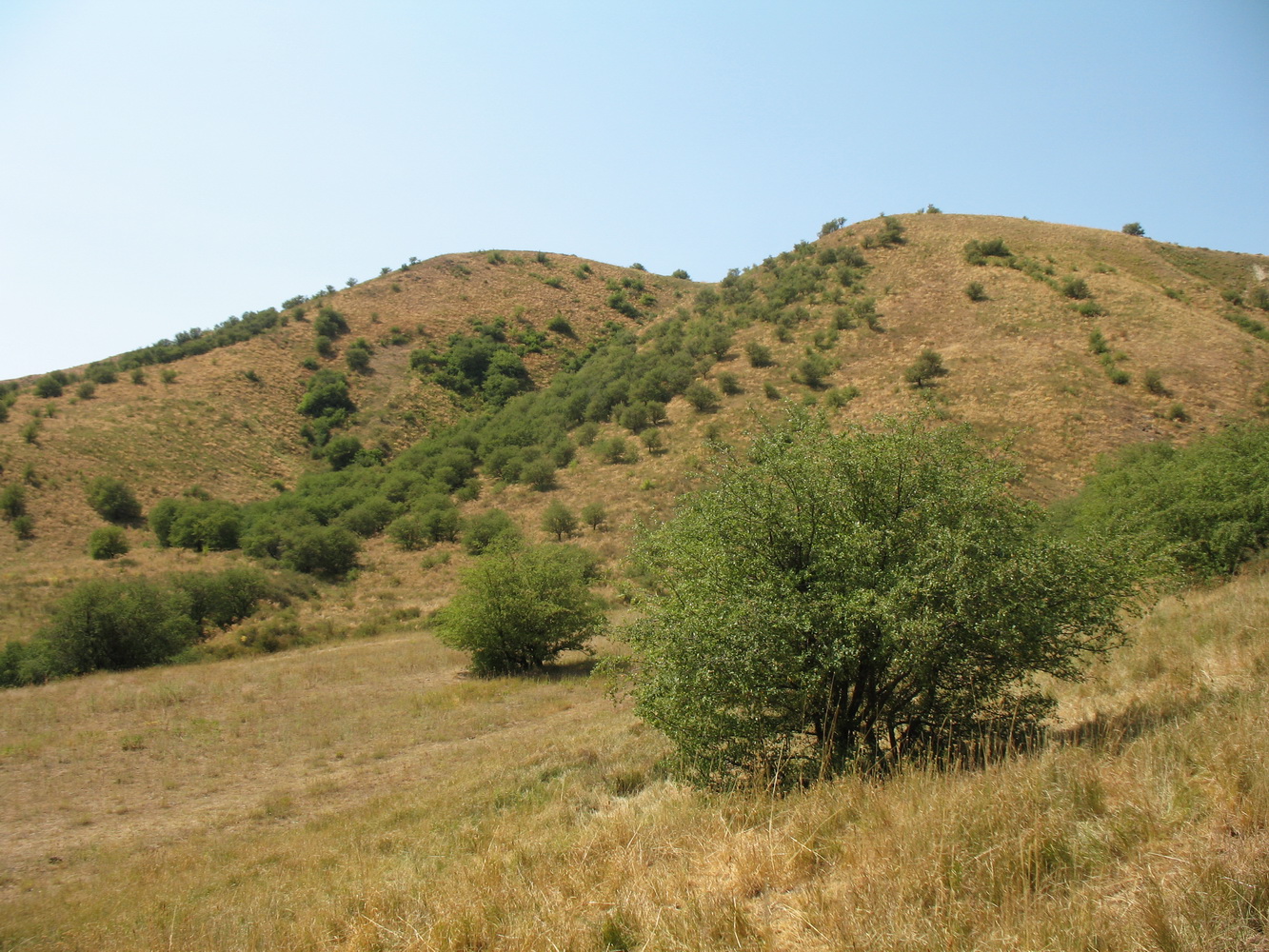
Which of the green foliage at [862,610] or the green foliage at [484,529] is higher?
the green foliage at [862,610]

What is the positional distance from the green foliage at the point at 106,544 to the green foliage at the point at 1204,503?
42927mm

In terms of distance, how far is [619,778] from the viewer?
9320 mm

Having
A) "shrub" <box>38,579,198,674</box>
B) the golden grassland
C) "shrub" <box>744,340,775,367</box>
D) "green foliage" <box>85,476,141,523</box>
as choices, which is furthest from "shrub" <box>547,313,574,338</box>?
the golden grassland

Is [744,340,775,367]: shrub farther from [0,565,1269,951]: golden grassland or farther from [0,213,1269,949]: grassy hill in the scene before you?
[0,565,1269,951]: golden grassland

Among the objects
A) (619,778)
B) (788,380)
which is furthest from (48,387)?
(619,778)

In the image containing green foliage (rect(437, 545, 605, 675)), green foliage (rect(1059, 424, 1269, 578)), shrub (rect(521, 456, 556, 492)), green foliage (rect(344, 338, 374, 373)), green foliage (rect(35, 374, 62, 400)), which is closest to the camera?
green foliage (rect(1059, 424, 1269, 578))

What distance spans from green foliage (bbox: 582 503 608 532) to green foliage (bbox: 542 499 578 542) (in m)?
0.94

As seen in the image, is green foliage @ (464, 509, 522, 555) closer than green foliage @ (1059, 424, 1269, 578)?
No

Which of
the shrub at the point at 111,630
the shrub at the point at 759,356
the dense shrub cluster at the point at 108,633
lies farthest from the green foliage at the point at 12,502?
the shrub at the point at 759,356

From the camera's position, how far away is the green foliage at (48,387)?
163 feet

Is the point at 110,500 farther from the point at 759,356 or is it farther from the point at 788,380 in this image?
the point at 788,380

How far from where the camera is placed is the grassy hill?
3883 millimetres

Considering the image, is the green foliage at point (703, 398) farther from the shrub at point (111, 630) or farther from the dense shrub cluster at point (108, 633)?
the shrub at point (111, 630)

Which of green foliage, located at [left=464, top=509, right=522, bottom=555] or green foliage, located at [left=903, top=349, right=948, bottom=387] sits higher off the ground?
green foliage, located at [left=903, top=349, right=948, bottom=387]
